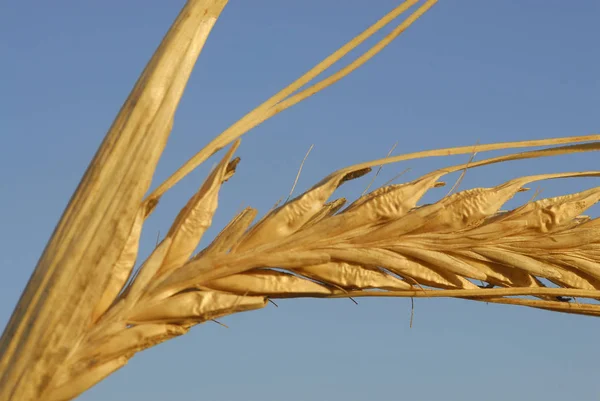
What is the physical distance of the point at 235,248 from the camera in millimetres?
1003

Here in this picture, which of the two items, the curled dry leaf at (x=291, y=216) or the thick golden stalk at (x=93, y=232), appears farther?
the curled dry leaf at (x=291, y=216)

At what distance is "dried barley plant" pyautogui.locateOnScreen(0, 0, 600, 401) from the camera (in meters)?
0.92

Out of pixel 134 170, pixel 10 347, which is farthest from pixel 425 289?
pixel 10 347

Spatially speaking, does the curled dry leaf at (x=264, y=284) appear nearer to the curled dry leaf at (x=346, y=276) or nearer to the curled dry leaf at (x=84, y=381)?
the curled dry leaf at (x=346, y=276)

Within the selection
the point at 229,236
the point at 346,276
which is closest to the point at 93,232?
the point at 229,236

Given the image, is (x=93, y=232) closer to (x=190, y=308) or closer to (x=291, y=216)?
(x=190, y=308)

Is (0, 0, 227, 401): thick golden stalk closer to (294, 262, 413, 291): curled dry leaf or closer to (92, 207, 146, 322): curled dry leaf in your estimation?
(92, 207, 146, 322): curled dry leaf

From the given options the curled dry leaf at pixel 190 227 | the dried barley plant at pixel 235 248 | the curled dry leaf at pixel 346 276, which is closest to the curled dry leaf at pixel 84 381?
the dried barley plant at pixel 235 248

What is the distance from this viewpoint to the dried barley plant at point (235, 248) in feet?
3.01

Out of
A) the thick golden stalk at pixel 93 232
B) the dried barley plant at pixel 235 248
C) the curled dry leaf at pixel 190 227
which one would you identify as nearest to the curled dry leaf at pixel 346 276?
the dried barley plant at pixel 235 248

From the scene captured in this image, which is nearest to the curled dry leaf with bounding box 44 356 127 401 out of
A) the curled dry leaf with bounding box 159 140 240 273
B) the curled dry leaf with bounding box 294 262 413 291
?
the curled dry leaf with bounding box 159 140 240 273

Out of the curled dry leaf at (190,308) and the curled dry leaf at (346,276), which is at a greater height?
the curled dry leaf at (346,276)

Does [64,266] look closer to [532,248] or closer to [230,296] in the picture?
[230,296]

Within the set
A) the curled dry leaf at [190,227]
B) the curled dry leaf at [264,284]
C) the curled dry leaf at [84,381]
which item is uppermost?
the curled dry leaf at [190,227]
